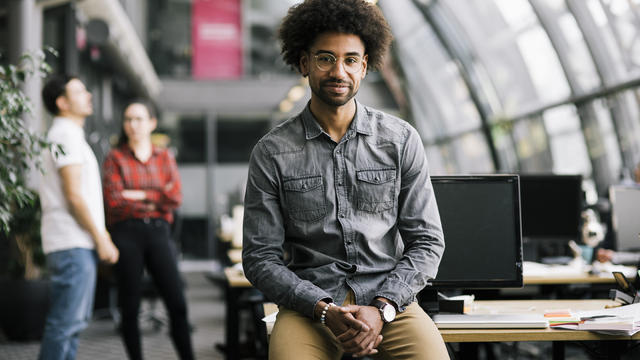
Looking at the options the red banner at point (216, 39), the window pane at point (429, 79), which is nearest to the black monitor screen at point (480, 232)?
the window pane at point (429, 79)

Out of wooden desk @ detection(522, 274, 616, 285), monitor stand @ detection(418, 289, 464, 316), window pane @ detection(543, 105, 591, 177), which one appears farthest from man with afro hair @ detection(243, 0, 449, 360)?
window pane @ detection(543, 105, 591, 177)

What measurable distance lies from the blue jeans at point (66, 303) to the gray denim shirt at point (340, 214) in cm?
135

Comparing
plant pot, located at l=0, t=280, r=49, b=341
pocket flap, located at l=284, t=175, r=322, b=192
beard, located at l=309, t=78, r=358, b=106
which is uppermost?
beard, located at l=309, t=78, r=358, b=106

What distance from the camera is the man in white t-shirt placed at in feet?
9.80

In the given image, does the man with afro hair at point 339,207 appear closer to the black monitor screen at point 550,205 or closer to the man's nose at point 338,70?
the man's nose at point 338,70

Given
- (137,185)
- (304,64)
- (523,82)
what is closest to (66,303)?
(137,185)

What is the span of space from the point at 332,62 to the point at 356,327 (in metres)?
0.81

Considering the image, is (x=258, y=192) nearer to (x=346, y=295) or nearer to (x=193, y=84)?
(x=346, y=295)

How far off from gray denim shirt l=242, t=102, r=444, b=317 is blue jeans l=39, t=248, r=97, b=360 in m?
1.35

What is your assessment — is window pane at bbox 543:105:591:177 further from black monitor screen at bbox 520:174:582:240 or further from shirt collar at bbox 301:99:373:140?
shirt collar at bbox 301:99:373:140

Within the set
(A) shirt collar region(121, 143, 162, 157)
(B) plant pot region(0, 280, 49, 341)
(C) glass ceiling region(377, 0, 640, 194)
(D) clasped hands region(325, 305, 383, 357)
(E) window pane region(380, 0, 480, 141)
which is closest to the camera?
(D) clasped hands region(325, 305, 383, 357)

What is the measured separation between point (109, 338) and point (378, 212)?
165 inches

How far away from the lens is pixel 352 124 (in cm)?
210

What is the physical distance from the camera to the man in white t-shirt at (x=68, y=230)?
2986 millimetres
